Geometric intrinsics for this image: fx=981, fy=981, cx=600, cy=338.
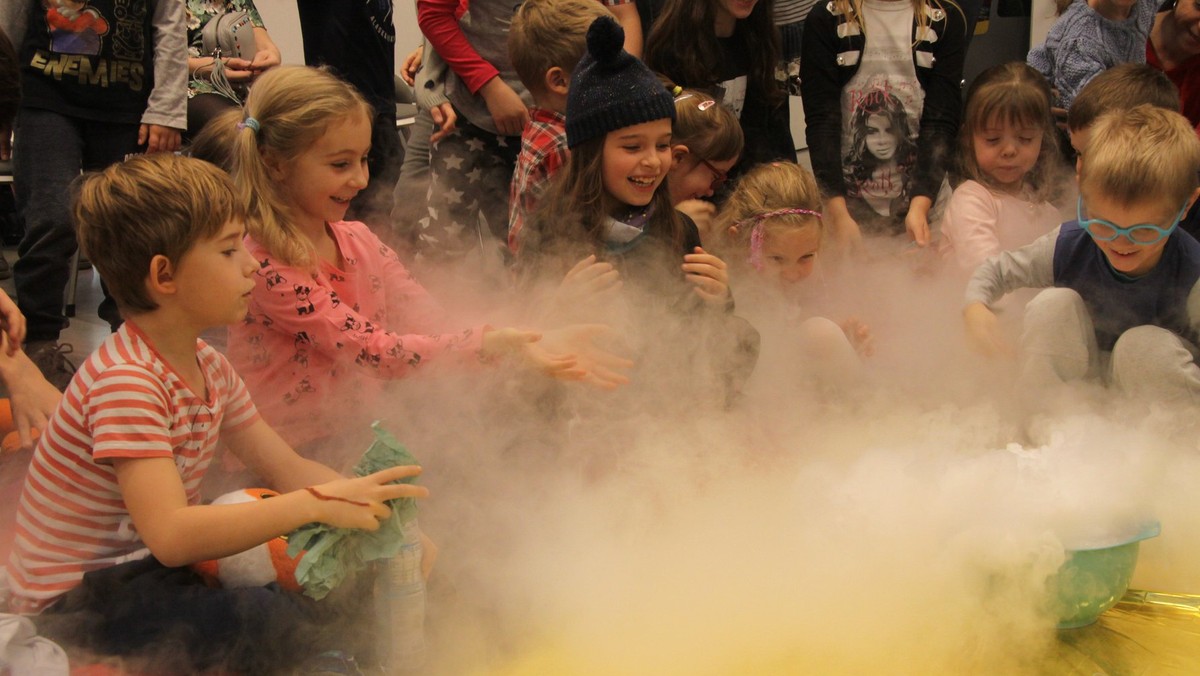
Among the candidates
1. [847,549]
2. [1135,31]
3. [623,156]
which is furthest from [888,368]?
[1135,31]

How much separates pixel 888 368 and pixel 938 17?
1049 mm

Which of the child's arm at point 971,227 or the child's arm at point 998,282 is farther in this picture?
the child's arm at point 971,227

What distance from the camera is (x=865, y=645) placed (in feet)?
4.16

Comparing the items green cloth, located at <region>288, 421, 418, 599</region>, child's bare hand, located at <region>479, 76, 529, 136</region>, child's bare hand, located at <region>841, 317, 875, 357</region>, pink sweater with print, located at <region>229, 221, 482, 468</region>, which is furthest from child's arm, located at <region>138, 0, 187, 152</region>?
child's bare hand, located at <region>841, 317, 875, 357</region>

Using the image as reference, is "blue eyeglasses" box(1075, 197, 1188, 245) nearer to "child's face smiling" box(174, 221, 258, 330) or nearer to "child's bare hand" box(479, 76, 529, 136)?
"child's bare hand" box(479, 76, 529, 136)

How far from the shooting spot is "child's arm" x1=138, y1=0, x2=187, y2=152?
240 cm

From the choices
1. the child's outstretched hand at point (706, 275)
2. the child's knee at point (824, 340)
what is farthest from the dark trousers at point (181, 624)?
the child's knee at point (824, 340)

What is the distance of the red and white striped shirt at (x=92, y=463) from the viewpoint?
1.23 m

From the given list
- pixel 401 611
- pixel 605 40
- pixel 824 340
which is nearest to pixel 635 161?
pixel 605 40

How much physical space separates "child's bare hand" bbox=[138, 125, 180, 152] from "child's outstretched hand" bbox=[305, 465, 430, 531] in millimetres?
1533

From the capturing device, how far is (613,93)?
1.91 metres

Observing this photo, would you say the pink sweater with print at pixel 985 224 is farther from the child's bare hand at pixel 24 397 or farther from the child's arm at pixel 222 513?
the child's bare hand at pixel 24 397

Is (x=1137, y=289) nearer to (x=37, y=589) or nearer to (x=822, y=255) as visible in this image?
(x=822, y=255)

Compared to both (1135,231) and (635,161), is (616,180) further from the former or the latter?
(1135,231)
